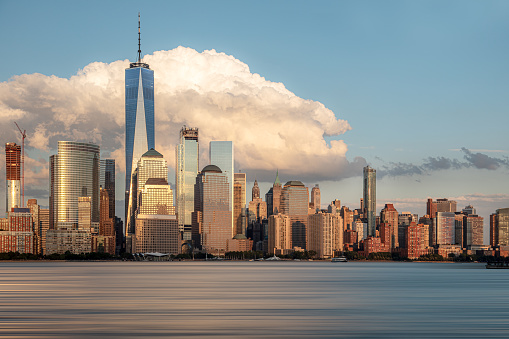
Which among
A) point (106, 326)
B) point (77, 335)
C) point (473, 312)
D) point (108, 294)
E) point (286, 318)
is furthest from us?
point (108, 294)

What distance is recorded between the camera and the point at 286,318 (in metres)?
77.9

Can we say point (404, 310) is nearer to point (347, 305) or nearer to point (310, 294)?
point (347, 305)

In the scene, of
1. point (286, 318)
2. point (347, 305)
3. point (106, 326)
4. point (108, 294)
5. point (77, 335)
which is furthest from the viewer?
point (108, 294)

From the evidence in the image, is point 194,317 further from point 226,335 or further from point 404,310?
point 404,310

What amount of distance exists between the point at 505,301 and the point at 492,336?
155 ft

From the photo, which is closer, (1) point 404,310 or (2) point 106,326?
(2) point 106,326

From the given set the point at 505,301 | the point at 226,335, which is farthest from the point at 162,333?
the point at 505,301

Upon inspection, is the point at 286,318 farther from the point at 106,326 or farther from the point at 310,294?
the point at 310,294

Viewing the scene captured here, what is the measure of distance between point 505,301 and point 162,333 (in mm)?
Result: 63331

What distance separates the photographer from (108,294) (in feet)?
381

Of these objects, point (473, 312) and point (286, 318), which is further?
point (473, 312)

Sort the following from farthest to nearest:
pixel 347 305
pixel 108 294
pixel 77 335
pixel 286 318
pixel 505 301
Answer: pixel 108 294, pixel 505 301, pixel 347 305, pixel 286 318, pixel 77 335

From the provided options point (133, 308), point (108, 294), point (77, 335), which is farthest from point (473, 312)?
point (108, 294)

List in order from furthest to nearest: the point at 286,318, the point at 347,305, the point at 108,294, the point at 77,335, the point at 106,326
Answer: the point at 108,294, the point at 347,305, the point at 286,318, the point at 106,326, the point at 77,335
